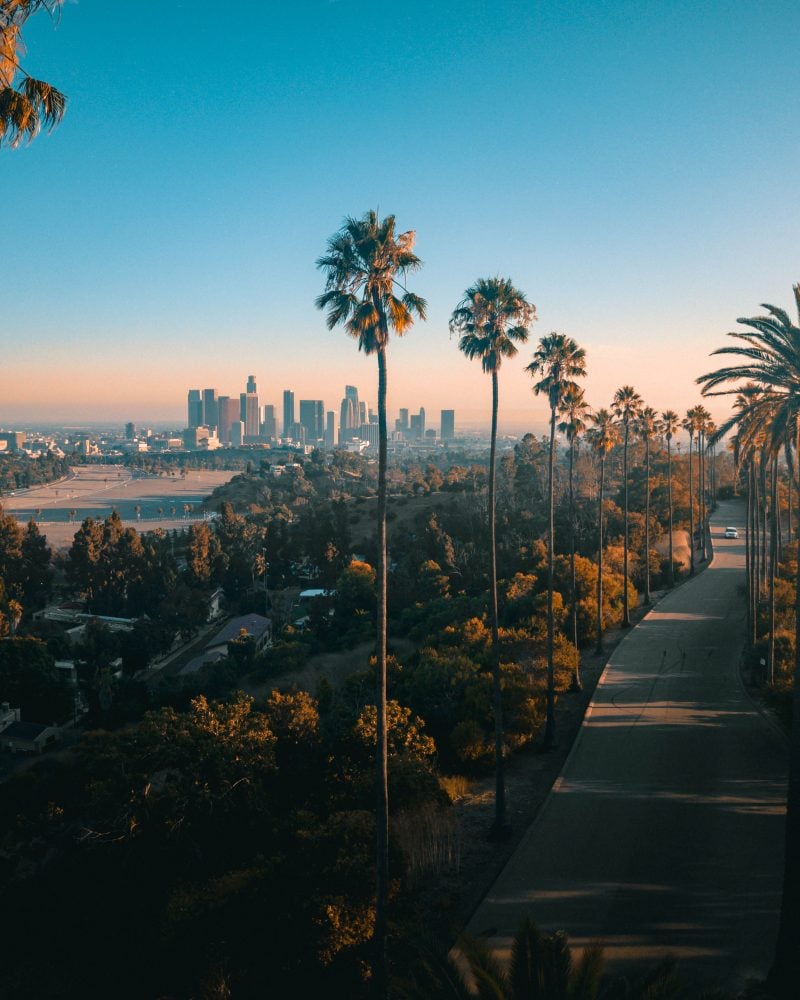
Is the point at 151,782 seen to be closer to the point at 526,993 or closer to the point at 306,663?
the point at 526,993

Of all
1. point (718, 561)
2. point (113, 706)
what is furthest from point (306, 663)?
point (718, 561)

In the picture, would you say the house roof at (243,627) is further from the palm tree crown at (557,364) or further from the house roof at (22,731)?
the palm tree crown at (557,364)

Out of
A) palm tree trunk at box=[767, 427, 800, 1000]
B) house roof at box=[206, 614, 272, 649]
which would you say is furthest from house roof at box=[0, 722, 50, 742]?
palm tree trunk at box=[767, 427, 800, 1000]

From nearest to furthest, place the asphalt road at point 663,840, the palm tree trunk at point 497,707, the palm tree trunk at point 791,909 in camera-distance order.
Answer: the palm tree trunk at point 791,909 < the asphalt road at point 663,840 < the palm tree trunk at point 497,707

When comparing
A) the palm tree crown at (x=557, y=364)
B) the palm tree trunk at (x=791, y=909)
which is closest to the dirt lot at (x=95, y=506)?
the palm tree crown at (x=557, y=364)

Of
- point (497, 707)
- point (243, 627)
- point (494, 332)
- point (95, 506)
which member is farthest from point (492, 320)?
point (95, 506)

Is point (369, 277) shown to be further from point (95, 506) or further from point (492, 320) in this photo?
point (95, 506)
